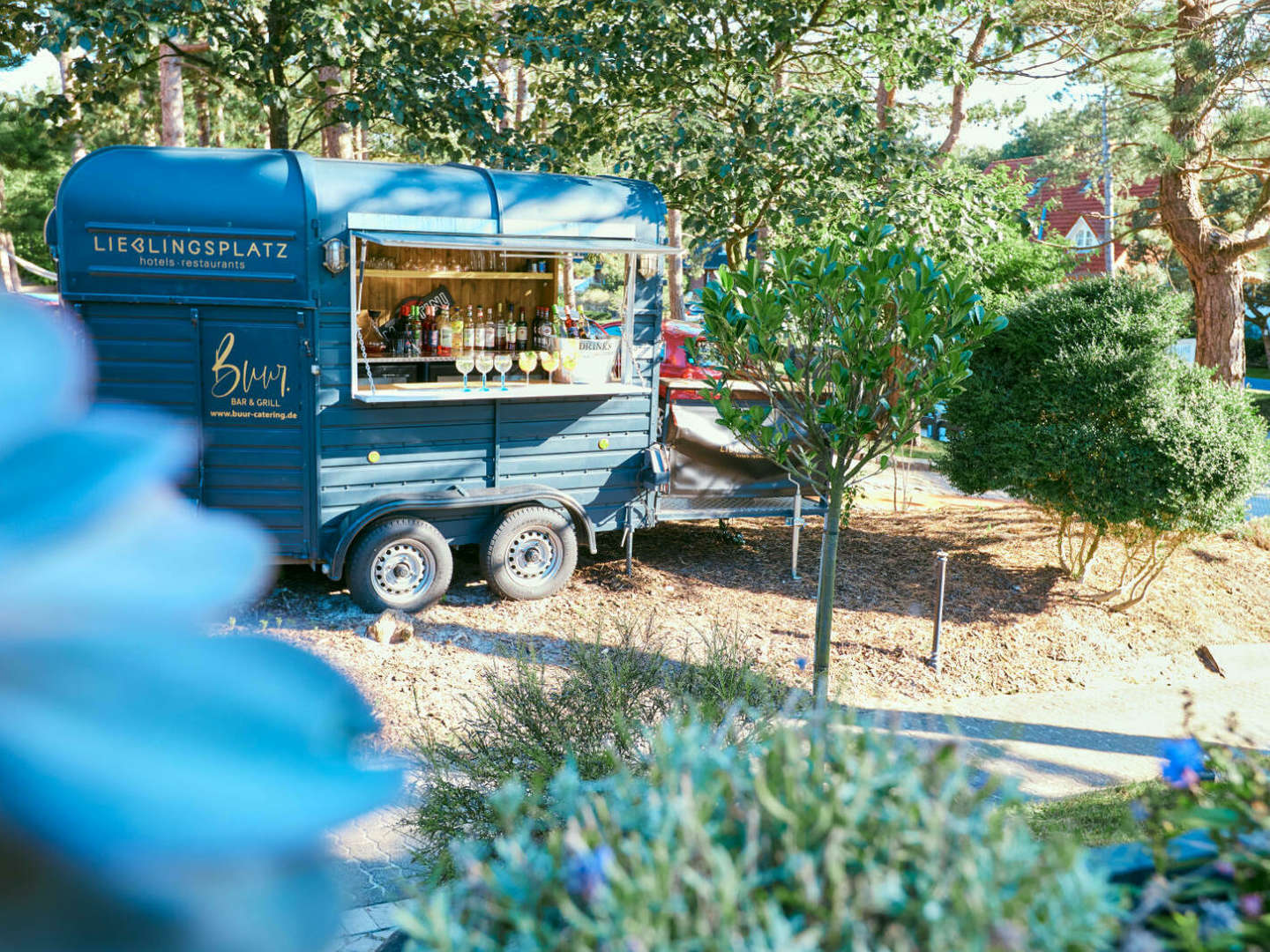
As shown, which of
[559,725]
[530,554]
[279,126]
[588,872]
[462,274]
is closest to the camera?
[588,872]

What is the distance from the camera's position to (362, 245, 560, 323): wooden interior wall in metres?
10.4

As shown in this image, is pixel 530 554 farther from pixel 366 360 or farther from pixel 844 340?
pixel 844 340

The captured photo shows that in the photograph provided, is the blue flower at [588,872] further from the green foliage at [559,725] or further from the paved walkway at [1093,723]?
the paved walkway at [1093,723]

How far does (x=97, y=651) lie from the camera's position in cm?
54

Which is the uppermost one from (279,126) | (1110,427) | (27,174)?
(27,174)

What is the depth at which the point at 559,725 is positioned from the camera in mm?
5203

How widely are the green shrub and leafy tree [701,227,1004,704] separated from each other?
11.7 feet

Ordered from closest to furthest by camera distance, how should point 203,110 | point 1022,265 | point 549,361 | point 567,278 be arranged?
point 549,361, point 567,278, point 1022,265, point 203,110

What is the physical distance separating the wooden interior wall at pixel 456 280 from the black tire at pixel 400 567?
2.34 m

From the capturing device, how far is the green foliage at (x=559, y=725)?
4.82m

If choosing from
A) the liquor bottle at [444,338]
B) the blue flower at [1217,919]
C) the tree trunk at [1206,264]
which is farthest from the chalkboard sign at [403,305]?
the blue flower at [1217,919]

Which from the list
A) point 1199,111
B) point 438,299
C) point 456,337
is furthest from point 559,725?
point 1199,111

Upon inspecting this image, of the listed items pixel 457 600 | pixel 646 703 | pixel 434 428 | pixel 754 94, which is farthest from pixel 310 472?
pixel 754 94

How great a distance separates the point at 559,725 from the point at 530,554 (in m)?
4.73
